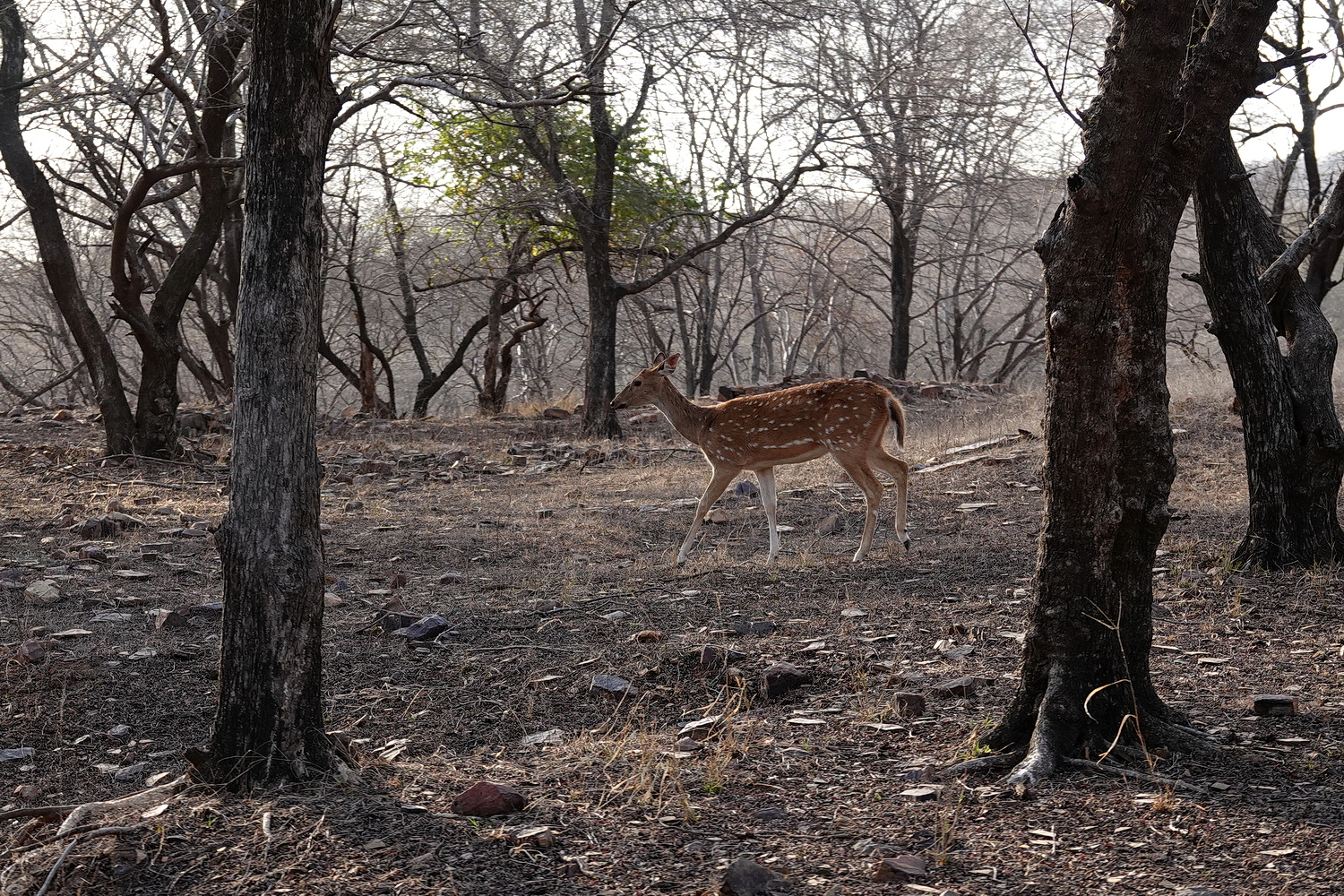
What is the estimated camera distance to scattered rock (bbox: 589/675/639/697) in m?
5.46

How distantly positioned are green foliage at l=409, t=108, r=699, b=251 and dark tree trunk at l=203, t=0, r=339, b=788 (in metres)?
13.3

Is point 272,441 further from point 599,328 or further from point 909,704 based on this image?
point 599,328

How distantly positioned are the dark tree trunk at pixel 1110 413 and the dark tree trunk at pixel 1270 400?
3.27m

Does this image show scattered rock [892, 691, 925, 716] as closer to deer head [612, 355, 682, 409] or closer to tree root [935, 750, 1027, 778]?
tree root [935, 750, 1027, 778]

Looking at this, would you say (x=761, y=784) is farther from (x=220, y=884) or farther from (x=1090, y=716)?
(x=220, y=884)

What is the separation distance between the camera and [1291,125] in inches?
532

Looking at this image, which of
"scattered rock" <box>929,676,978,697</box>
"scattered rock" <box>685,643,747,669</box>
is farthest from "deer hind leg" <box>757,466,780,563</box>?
"scattered rock" <box>929,676,978,697</box>

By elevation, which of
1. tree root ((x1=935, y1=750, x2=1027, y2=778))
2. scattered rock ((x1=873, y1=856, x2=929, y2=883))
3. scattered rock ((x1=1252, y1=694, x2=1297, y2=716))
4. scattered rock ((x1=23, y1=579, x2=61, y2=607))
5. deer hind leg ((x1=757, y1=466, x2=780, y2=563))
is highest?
deer hind leg ((x1=757, y1=466, x2=780, y2=563))

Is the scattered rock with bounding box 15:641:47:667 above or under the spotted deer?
under

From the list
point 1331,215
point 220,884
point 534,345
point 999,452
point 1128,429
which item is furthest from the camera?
point 534,345

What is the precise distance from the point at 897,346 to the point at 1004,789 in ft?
70.0

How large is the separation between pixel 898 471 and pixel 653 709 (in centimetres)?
459

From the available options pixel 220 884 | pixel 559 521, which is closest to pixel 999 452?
pixel 559 521

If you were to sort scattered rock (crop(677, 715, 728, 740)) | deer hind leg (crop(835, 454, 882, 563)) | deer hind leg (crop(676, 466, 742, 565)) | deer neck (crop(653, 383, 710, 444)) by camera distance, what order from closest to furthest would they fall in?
scattered rock (crop(677, 715, 728, 740)) < deer hind leg (crop(676, 466, 742, 565)) < deer hind leg (crop(835, 454, 882, 563)) < deer neck (crop(653, 383, 710, 444))
